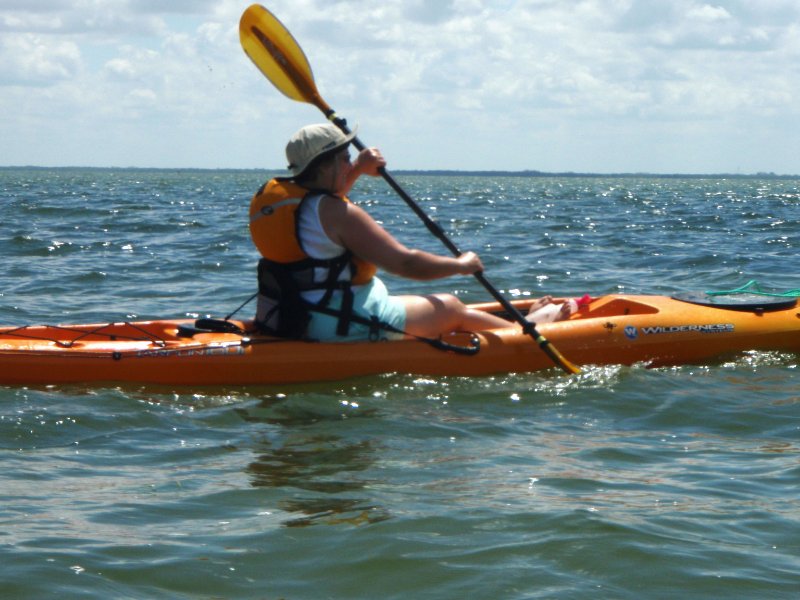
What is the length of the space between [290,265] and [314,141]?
2.12ft

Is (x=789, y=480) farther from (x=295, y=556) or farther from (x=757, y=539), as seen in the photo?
(x=295, y=556)

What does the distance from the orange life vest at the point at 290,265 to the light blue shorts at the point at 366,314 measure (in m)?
0.04

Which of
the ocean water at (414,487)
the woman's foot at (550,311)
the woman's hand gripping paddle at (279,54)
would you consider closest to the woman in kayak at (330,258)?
the ocean water at (414,487)

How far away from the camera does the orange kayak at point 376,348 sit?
588cm

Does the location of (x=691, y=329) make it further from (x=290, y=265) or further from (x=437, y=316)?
(x=290, y=265)

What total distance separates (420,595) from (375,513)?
66cm

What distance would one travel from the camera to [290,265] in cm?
571

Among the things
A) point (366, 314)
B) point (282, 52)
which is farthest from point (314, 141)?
point (282, 52)

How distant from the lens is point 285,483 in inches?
170

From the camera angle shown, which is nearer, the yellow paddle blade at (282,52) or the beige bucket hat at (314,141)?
the beige bucket hat at (314,141)

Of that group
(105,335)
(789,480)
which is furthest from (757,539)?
(105,335)

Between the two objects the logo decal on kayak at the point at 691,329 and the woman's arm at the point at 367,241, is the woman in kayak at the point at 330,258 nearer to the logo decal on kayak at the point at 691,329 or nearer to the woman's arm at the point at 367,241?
the woman's arm at the point at 367,241

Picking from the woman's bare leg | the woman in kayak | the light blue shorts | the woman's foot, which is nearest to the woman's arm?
the woman in kayak

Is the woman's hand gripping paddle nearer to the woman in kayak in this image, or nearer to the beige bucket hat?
the woman in kayak
